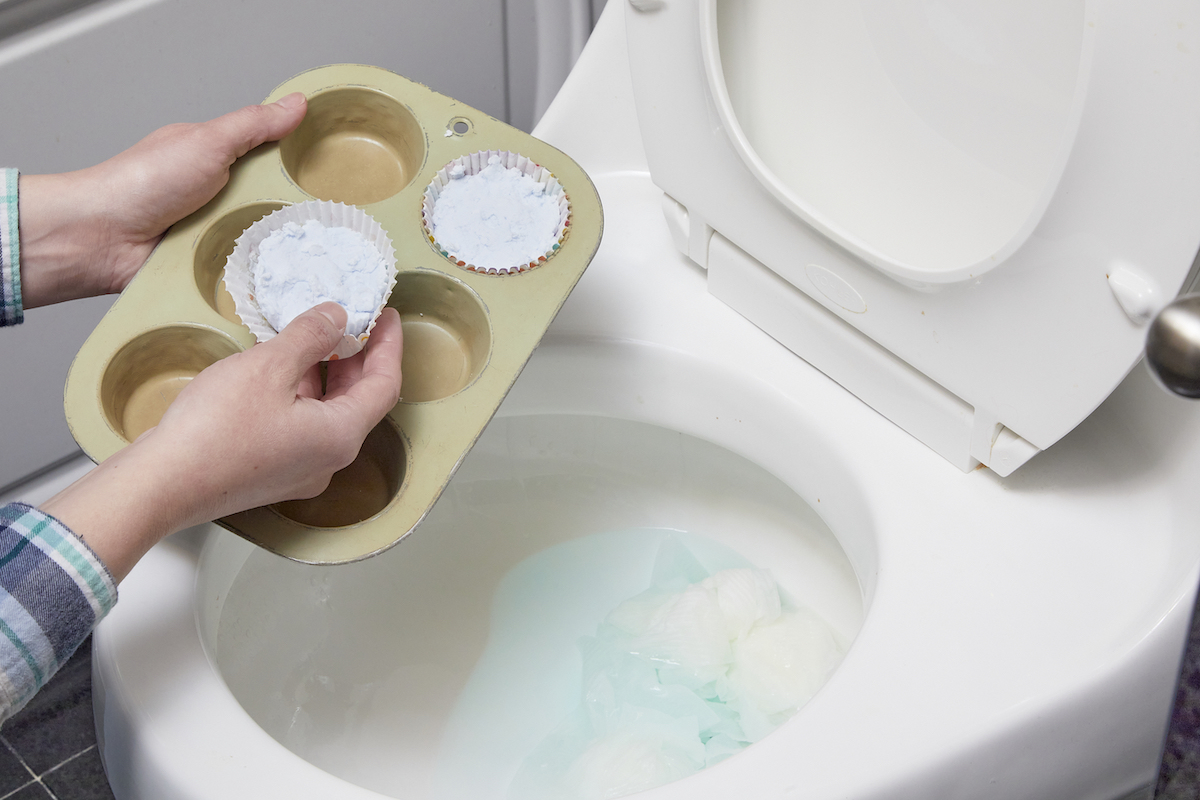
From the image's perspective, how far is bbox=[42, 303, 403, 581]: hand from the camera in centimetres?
43

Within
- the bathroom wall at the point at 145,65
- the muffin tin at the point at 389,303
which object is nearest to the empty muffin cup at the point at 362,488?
the muffin tin at the point at 389,303

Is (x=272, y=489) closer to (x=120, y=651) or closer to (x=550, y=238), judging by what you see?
(x=120, y=651)

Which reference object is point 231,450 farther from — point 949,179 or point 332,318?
point 949,179

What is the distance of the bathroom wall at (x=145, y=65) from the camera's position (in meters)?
0.76

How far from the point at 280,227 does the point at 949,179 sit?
375mm

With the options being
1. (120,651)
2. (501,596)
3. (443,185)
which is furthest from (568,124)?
(120,651)

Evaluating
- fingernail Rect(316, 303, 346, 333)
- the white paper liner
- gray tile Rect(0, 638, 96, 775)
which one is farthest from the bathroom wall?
fingernail Rect(316, 303, 346, 333)

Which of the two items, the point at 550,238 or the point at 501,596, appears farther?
the point at 501,596

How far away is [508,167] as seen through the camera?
615 mm

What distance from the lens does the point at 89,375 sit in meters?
0.51

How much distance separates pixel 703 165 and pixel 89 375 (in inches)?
14.3

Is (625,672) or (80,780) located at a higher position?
(625,672)

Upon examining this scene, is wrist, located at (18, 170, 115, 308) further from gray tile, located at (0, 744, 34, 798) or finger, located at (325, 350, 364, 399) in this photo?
gray tile, located at (0, 744, 34, 798)

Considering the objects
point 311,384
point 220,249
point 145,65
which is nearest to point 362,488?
point 311,384
